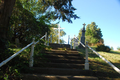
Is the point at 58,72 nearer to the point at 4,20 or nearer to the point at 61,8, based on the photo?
the point at 4,20

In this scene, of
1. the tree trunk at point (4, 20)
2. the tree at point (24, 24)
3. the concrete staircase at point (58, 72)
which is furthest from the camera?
the tree at point (24, 24)

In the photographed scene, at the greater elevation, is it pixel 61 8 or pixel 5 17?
pixel 61 8

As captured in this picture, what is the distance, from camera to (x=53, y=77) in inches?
123

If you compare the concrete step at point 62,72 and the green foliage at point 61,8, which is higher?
the green foliage at point 61,8

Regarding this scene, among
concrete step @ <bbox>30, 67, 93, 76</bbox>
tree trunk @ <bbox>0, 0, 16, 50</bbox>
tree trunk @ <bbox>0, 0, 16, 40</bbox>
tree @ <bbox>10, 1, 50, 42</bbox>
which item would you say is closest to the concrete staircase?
concrete step @ <bbox>30, 67, 93, 76</bbox>

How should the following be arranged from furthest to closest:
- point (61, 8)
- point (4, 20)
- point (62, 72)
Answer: point (61, 8) → point (4, 20) → point (62, 72)

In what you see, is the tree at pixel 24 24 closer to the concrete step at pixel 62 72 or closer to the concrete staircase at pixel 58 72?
the concrete staircase at pixel 58 72

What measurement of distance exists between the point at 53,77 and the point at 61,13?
5.45m

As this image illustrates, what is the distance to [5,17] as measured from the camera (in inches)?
159

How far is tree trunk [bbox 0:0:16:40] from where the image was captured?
3957mm

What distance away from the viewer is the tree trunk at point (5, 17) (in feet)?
13.0

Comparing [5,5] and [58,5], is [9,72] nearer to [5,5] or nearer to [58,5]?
[5,5]

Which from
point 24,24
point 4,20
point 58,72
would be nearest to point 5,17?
point 4,20

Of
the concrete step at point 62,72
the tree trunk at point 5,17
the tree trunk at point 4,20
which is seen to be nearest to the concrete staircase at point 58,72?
the concrete step at point 62,72
